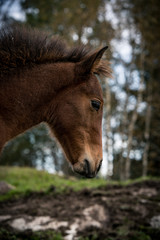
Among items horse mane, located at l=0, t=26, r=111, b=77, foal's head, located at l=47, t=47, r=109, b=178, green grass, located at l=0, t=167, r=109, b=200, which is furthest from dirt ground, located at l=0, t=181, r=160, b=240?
horse mane, located at l=0, t=26, r=111, b=77

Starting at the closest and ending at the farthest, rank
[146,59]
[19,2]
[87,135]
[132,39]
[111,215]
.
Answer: [87,135] → [111,215] → [19,2] → [132,39] → [146,59]

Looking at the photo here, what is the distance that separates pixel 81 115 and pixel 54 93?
1.39ft

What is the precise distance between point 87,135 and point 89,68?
826 millimetres

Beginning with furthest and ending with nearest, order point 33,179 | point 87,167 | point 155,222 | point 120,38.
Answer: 1. point 120,38
2. point 33,179
3. point 155,222
4. point 87,167

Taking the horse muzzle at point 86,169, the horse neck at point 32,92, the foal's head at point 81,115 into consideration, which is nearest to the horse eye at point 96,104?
the foal's head at point 81,115

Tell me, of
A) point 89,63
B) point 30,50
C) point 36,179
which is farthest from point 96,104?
point 36,179

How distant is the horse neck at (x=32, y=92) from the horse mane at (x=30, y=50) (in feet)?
0.34

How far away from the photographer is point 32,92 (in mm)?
2748

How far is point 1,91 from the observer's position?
259 centimetres

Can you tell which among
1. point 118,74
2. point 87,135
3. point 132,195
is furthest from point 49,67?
point 118,74

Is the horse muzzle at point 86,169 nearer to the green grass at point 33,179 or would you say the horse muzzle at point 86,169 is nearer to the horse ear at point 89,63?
the horse ear at point 89,63

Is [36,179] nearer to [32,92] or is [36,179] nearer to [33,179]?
[33,179]

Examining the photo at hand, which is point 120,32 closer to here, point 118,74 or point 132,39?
point 132,39

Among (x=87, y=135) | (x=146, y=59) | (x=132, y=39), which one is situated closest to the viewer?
(x=87, y=135)
